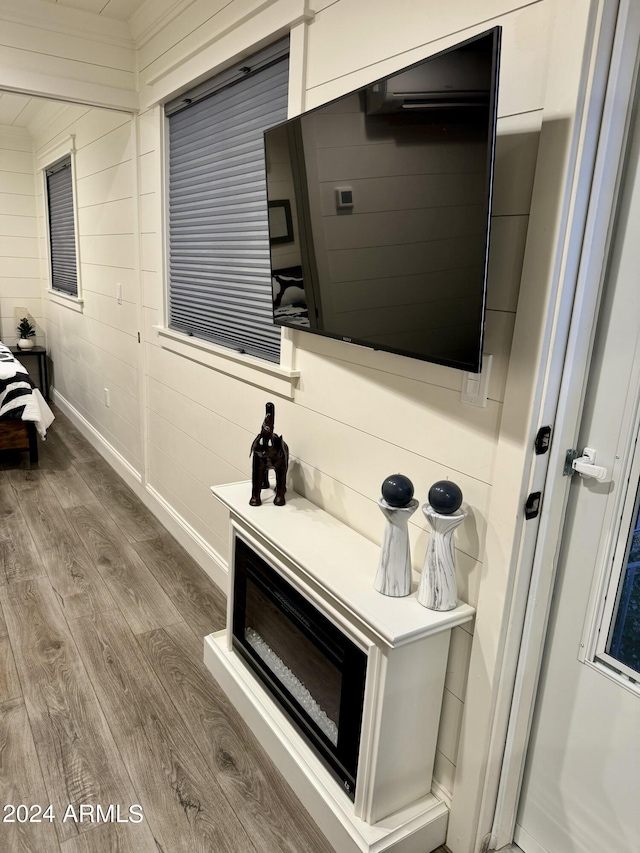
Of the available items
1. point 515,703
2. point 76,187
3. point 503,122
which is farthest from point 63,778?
point 76,187

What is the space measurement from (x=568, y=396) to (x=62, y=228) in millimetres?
5159

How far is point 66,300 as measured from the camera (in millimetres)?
5258

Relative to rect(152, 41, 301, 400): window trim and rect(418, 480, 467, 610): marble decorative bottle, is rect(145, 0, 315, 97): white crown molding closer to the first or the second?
rect(152, 41, 301, 400): window trim

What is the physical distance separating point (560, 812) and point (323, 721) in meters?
0.63

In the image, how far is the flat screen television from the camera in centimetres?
117

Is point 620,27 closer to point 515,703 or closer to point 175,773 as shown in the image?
point 515,703

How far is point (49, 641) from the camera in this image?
7.77 feet

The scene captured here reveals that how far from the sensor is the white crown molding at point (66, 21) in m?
2.80

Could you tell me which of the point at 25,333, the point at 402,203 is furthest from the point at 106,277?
the point at 402,203

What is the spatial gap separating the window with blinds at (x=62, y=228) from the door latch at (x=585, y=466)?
459 cm

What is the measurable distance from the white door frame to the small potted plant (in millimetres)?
5870

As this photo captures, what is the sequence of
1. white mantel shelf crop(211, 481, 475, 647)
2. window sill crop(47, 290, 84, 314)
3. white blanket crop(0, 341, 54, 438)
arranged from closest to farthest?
white mantel shelf crop(211, 481, 475, 647)
white blanket crop(0, 341, 54, 438)
window sill crop(47, 290, 84, 314)

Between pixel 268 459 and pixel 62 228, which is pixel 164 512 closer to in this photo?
pixel 268 459

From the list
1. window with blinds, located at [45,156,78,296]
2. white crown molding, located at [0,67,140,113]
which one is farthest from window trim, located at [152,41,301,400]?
window with blinds, located at [45,156,78,296]
